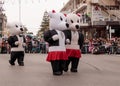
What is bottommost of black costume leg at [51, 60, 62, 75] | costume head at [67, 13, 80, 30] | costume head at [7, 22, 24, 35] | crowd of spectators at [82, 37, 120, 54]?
crowd of spectators at [82, 37, 120, 54]

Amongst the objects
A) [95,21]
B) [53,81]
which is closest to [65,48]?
[53,81]

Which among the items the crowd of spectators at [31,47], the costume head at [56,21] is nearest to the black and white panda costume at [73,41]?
the costume head at [56,21]

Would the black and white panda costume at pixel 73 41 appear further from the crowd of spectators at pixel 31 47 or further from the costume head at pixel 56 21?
the crowd of spectators at pixel 31 47

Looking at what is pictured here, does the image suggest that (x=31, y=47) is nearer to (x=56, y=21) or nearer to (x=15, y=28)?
(x=15, y=28)

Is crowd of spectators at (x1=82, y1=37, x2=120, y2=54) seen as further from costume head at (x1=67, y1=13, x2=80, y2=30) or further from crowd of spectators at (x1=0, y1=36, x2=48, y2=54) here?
costume head at (x1=67, y1=13, x2=80, y2=30)

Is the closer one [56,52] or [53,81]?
[53,81]

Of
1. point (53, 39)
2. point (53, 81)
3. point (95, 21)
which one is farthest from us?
point (95, 21)

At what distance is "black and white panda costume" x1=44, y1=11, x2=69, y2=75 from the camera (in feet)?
48.9

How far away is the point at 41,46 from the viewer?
41.2 m

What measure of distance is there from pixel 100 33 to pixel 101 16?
2824mm

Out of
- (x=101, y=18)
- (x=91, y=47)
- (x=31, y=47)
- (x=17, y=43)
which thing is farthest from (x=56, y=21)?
(x=101, y=18)

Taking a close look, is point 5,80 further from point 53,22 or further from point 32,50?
point 32,50

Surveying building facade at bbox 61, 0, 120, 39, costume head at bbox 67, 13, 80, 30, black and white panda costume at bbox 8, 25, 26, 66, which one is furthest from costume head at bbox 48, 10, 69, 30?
building facade at bbox 61, 0, 120, 39

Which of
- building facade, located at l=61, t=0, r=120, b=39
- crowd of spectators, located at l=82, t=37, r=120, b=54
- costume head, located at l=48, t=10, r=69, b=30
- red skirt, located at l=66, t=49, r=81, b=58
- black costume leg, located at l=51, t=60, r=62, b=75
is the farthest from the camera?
building facade, located at l=61, t=0, r=120, b=39
